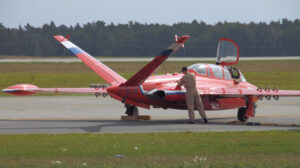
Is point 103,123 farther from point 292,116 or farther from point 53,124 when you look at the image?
point 292,116

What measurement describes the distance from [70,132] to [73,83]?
34.7 meters

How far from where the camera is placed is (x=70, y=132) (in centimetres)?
1970

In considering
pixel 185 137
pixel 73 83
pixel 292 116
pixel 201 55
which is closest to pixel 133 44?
pixel 201 55

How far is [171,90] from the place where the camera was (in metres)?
23.5

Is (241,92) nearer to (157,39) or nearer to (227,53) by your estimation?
(227,53)

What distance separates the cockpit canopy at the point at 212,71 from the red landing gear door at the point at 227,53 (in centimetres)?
89

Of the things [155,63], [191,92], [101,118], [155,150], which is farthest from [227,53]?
[155,150]

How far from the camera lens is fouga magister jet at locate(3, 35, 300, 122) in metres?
23.3

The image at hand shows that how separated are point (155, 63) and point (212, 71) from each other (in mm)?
5788

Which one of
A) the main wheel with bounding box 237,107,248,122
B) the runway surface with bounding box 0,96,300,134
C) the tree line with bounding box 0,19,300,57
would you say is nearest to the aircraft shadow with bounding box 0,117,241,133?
the runway surface with bounding box 0,96,300,134

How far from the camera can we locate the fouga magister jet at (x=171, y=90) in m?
23.3

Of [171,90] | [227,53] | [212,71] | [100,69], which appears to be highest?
[227,53]

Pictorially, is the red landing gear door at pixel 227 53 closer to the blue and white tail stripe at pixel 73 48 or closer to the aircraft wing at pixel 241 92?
the aircraft wing at pixel 241 92

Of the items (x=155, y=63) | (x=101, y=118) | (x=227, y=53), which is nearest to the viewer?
(x=155, y=63)
